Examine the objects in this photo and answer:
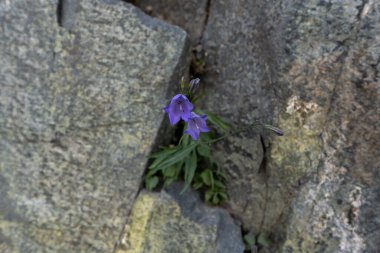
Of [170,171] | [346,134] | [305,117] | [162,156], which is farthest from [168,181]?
[346,134]

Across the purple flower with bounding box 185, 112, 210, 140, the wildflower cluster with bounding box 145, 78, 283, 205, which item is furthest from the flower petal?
the wildflower cluster with bounding box 145, 78, 283, 205

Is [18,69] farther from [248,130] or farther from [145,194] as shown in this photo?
[248,130]

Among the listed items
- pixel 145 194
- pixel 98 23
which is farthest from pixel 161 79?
pixel 145 194

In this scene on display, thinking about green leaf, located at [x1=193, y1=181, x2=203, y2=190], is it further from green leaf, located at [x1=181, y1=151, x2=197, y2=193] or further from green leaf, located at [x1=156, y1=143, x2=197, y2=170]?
green leaf, located at [x1=156, y1=143, x2=197, y2=170]

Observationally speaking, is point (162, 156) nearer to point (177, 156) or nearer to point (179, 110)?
point (177, 156)

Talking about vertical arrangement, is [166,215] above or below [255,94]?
below

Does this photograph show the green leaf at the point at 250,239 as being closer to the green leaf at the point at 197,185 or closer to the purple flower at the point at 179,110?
the green leaf at the point at 197,185

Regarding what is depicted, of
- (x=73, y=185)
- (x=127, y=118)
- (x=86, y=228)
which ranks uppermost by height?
(x=127, y=118)
